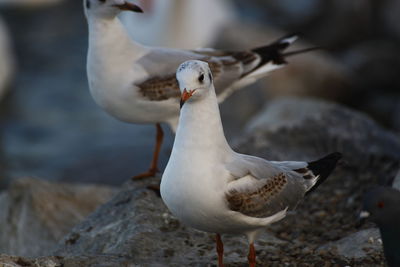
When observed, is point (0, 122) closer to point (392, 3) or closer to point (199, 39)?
point (199, 39)

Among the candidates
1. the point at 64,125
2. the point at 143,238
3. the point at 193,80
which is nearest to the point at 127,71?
the point at 143,238

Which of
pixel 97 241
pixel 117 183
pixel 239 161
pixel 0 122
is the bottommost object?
pixel 0 122

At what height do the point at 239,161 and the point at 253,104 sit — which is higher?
the point at 239,161

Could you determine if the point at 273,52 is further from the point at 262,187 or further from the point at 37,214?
the point at 37,214

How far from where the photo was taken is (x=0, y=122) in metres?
12.6

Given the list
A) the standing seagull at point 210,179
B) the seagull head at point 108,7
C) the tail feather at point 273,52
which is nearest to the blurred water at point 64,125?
the tail feather at point 273,52

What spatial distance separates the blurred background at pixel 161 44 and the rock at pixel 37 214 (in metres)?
1.75

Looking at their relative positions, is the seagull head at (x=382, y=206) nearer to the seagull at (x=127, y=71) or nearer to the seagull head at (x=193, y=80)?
the seagull head at (x=193, y=80)

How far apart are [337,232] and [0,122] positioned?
26.7ft

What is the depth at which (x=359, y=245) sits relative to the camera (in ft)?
16.6

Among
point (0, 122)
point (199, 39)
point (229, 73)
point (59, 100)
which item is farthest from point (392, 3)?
point (229, 73)

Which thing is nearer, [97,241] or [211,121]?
[211,121]

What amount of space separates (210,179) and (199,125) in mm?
306

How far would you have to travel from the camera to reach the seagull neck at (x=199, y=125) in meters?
4.42
